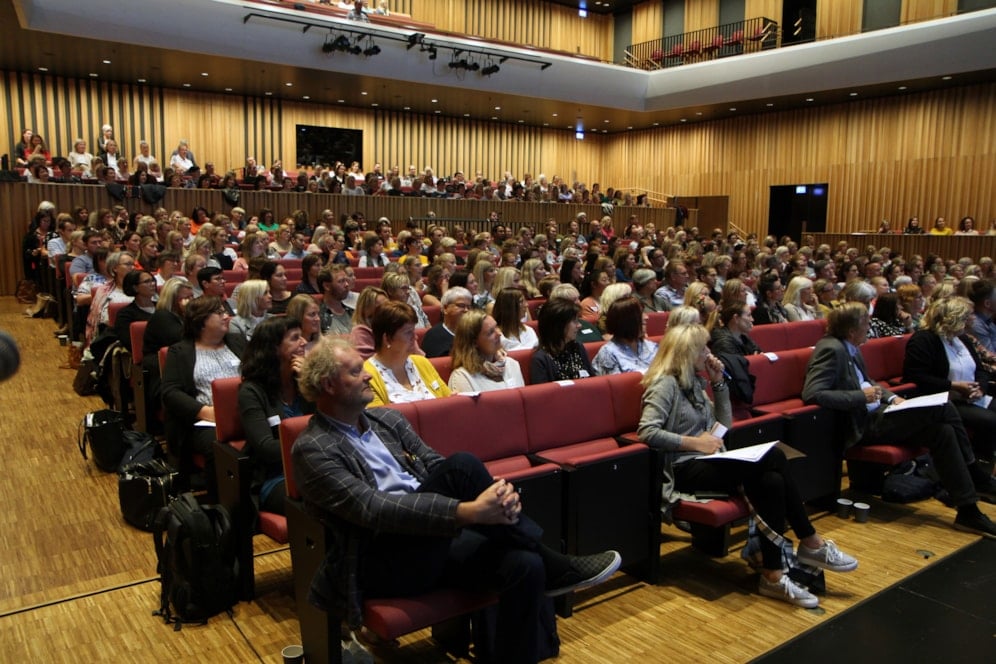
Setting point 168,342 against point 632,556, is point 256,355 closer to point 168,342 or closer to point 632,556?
point 168,342

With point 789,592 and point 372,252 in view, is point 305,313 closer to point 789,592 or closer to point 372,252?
point 789,592

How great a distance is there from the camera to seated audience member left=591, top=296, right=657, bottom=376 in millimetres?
3900

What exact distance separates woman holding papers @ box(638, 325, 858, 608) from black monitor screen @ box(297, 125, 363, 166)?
1377cm

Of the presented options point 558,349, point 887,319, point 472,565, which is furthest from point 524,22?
point 472,565

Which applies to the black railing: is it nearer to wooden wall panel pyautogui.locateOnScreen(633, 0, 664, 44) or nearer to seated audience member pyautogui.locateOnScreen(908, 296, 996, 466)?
wooden wall panel pyautogui.locateOnScreen(633, 0, 664, 44)

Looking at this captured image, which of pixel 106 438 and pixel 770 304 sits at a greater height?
pixel 770 304

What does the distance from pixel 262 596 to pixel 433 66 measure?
12.0 m

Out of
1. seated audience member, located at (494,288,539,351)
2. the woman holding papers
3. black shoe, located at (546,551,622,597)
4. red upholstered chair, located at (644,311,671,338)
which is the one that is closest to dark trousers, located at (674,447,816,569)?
the woman holding papers

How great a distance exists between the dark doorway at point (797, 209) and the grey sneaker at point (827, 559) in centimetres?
1410

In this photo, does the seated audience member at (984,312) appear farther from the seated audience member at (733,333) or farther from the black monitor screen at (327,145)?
the black monitor screen at (327,145)

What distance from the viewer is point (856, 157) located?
1507cm

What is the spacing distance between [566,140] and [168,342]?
16.8m

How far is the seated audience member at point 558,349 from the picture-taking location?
3676 mm

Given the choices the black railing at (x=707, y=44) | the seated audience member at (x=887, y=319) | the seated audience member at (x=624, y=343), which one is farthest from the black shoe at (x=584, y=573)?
the black railing at (x=707, y=44)
